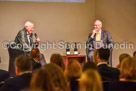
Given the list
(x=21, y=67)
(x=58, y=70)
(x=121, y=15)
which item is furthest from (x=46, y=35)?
(x=58, y=70)

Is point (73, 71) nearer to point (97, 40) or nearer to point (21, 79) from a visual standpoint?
point (21, 79)

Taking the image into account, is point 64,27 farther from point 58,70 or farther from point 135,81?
point 58,70

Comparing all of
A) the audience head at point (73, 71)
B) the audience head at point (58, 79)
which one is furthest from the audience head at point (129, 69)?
the audience head at point (58, 79)

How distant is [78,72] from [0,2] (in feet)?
17.4

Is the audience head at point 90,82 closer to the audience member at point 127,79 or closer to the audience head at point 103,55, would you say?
the audience member at point 127,79

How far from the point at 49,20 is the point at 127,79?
5402mm

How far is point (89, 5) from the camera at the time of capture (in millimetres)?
7668

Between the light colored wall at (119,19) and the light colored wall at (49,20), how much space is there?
516 millimetres

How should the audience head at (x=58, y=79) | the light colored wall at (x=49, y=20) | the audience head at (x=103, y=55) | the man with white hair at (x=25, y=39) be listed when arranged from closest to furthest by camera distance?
the audience head at (x=58, y=79), the audience head at (x=103, y=55), the man with white hair at (x=25, y=39), the light colored wall at (x=49, y=20)

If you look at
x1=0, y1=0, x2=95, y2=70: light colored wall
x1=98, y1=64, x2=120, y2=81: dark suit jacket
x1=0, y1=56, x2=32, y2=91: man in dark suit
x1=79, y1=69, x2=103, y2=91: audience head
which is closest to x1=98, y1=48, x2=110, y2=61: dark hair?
x1=98, y1=64, x2=120, y2=81: dark suit jacket

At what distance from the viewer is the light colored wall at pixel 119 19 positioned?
22.4 feet

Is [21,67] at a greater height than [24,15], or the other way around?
[24,15]

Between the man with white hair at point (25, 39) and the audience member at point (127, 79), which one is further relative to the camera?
the man with white hair at point (25, 39)

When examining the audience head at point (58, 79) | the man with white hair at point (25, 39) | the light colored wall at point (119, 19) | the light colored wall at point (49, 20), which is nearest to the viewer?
the audience head at point (58, 79)
